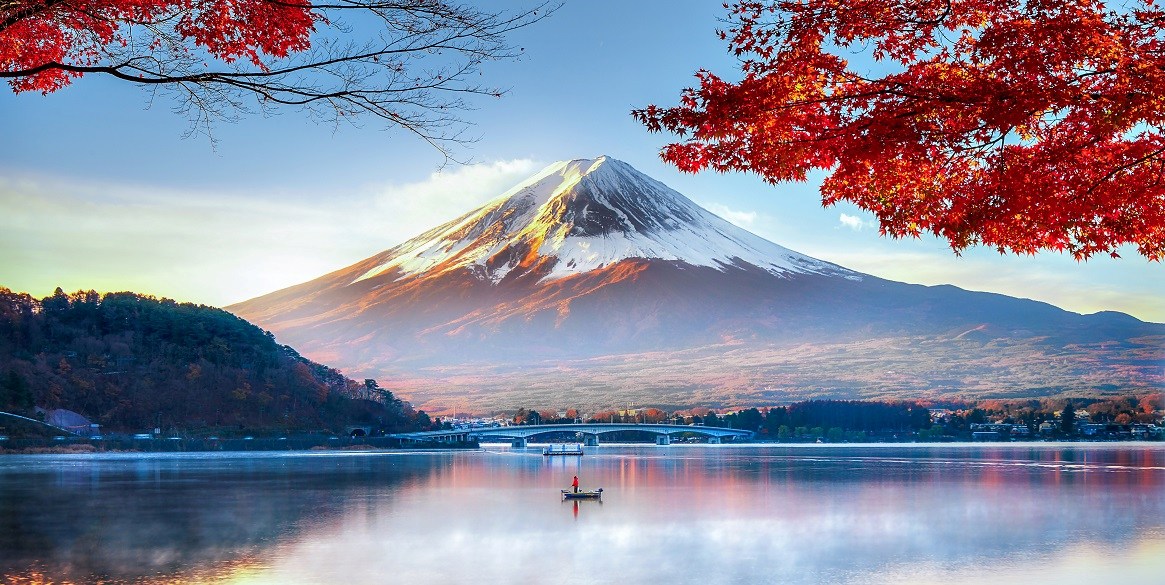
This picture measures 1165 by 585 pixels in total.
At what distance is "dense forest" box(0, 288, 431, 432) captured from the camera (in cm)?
10088

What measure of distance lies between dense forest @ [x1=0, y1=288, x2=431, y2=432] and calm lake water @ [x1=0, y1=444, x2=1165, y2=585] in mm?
60637

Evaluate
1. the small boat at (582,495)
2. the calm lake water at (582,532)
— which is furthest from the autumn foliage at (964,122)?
the small boat at (582,495)

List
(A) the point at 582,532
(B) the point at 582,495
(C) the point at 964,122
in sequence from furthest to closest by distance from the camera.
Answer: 1. (B) the point at 582,495
2. (A) the point at 582,532
3. (C) the point at 964,122

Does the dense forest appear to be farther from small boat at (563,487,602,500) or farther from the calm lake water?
small boat at (563,487,602,500)

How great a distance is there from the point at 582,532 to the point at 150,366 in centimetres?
8834

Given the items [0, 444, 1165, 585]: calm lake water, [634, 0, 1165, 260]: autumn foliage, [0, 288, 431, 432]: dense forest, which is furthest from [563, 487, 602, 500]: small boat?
[0, 288, 431, 432]: dense forest

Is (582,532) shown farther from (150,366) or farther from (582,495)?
(150,366)

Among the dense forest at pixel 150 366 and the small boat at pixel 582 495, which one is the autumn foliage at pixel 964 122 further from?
the dense forest at pixel 150 366

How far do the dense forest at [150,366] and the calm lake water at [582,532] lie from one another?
199 feet

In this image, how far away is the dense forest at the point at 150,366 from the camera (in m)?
101

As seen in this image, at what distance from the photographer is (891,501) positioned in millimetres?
34250

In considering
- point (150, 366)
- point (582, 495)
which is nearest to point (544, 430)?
point (150, 366)

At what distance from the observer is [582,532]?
25.1m

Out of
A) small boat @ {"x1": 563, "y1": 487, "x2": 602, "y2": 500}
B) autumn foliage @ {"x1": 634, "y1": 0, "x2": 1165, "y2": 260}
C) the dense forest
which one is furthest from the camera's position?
the dense forest
